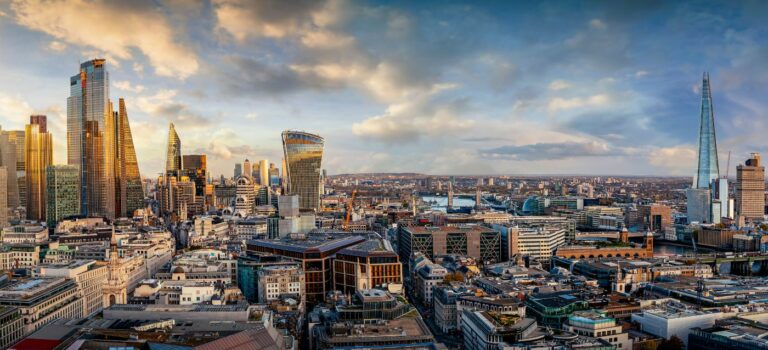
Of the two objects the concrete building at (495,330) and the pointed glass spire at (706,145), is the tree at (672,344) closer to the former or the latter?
the concrete building at (495,330)

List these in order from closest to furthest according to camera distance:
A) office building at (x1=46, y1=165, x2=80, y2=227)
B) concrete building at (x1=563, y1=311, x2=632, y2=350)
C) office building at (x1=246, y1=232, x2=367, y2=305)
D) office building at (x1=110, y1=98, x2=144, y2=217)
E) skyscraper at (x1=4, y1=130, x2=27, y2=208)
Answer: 1. concrete building at (x1=563, y1=311, x2=632, y2=350)
2. office building at (x1=246, y1=232, x2=367, y2=305)
3. office building at (x1=46, y1=165, x2=80, y2=227)
4. office building at (x1=110, y1=98, x2=144, y2=217)
5. skyscraper at (x1=4, y1=130, x2=27, y2=208)

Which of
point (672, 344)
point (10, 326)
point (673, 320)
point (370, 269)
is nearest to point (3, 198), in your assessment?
point (10, 326)

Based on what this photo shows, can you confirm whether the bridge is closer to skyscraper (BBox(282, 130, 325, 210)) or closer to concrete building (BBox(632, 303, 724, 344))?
concrete building (BBox(632, 303, 724, 344))

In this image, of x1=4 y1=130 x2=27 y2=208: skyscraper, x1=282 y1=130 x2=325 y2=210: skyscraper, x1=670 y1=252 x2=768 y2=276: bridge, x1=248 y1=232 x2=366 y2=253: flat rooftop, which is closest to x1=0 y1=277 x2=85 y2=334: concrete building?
x1=248 y1=232 x2=366 y2=253: flat rooftop

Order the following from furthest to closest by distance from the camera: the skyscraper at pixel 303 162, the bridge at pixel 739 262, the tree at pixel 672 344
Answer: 1. the skyscraper at pixel 303 162
2. the bridge at pixel 739 262
3. the tree at pixel 672 344

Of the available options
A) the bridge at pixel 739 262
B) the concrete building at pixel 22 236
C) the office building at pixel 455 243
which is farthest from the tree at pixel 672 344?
the concrete building at pixel 22 236

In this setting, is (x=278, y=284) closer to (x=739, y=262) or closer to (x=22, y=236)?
(x=22, y=236)
